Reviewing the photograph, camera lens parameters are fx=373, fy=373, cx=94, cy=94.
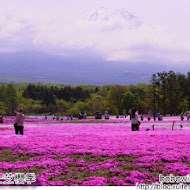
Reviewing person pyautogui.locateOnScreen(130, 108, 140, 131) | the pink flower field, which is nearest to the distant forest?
person pyautogui.locateOnScreen(130, 108, 140, 131)

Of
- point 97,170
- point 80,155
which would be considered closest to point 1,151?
point 80,155

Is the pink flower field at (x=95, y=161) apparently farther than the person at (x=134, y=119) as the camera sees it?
No

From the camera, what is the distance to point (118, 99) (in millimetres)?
144125

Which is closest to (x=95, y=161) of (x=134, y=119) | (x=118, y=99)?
(x=134, y=119)

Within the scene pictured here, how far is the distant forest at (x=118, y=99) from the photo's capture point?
12175cm

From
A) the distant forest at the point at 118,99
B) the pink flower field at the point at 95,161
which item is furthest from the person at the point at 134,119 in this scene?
the distant forest at the point at 118,99

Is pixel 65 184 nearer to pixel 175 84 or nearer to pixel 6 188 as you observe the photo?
pixel 6 188

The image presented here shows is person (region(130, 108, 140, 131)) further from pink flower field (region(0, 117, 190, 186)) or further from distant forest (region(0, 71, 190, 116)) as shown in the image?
distant forest (region(0, 71, 190, 116))

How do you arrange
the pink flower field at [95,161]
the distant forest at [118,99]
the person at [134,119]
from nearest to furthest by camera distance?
the pink flower field at [95,161] → the person at [134,119] → the distant forest at [118,99]

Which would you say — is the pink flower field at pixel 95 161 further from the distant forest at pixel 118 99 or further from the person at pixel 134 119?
the distant forest at pixel 118 99

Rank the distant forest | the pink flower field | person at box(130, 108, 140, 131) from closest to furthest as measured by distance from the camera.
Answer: the pink flower field
person at box(130, 108, 140, 131)
the distant forest

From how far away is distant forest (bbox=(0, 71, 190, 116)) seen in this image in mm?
121750

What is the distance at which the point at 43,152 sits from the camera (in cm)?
1895

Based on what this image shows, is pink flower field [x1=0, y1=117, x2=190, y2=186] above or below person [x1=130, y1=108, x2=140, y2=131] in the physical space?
below
